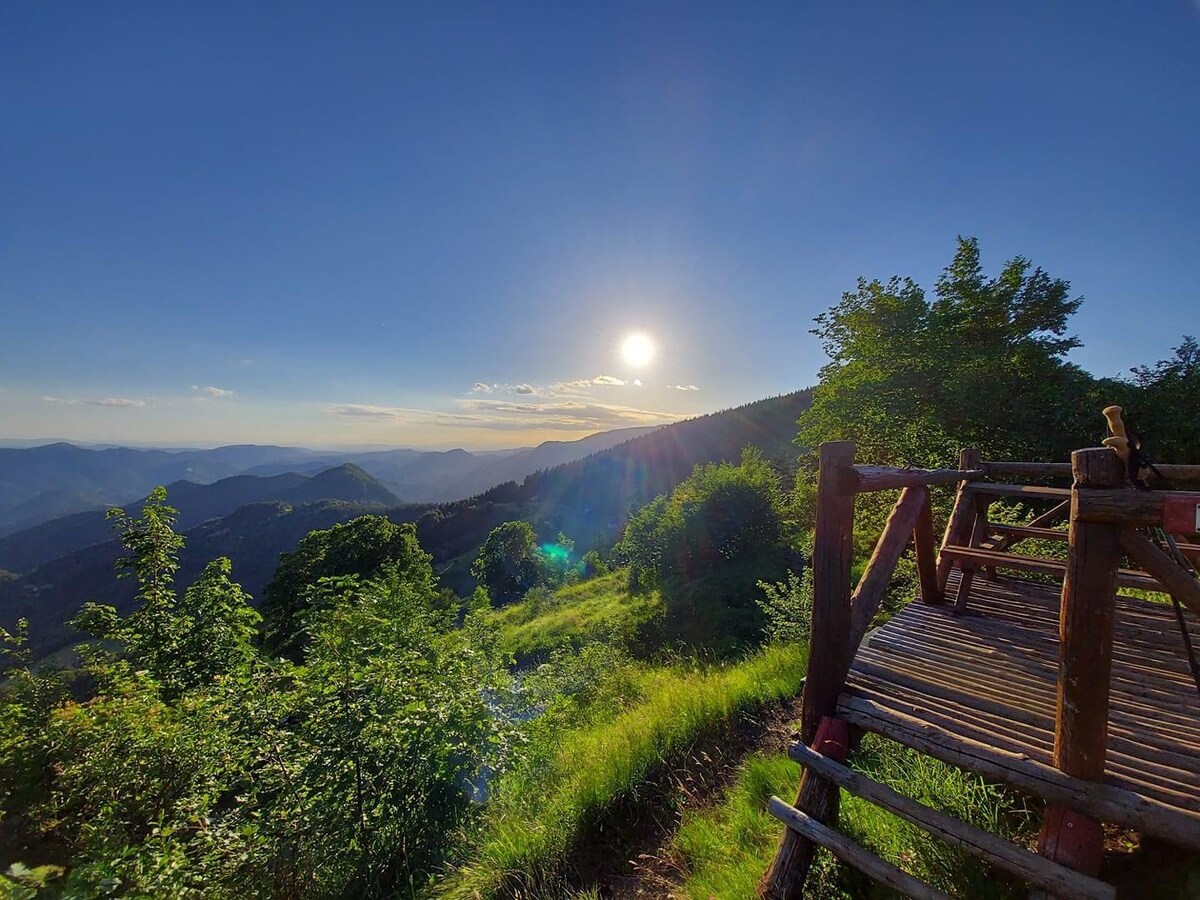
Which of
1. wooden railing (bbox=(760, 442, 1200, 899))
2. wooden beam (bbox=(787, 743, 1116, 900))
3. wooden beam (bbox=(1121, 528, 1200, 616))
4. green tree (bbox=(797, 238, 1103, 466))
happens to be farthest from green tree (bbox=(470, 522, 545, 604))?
wooden beam (bbox=(1121, 528, 1200, 616))

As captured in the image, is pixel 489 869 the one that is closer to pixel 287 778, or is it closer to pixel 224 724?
pixel 287 778

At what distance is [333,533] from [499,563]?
55.3ft

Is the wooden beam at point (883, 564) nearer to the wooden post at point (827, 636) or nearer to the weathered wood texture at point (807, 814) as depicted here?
the wooden post at point (827, 636)

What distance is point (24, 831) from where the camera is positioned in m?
4.80

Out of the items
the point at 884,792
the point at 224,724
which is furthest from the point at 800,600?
the point at 224,724

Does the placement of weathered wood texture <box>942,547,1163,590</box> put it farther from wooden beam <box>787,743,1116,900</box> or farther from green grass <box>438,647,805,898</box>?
green grass <box>438,647,805,898</box>

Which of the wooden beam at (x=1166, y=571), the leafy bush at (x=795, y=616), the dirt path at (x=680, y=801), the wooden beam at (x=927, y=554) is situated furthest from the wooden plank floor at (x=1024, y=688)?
the leafy bush at (x=795, y=616)

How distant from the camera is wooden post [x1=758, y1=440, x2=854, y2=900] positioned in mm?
2633

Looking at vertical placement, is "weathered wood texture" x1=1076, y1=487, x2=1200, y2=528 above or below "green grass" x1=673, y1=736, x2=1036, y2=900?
above

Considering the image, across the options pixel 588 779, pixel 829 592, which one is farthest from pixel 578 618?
pixel 829 592

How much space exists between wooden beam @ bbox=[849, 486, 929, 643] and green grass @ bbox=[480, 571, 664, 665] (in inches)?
505

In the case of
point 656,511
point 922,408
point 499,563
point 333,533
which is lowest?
point 499,563

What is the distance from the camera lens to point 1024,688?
2906mm

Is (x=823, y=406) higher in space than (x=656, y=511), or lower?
higher
